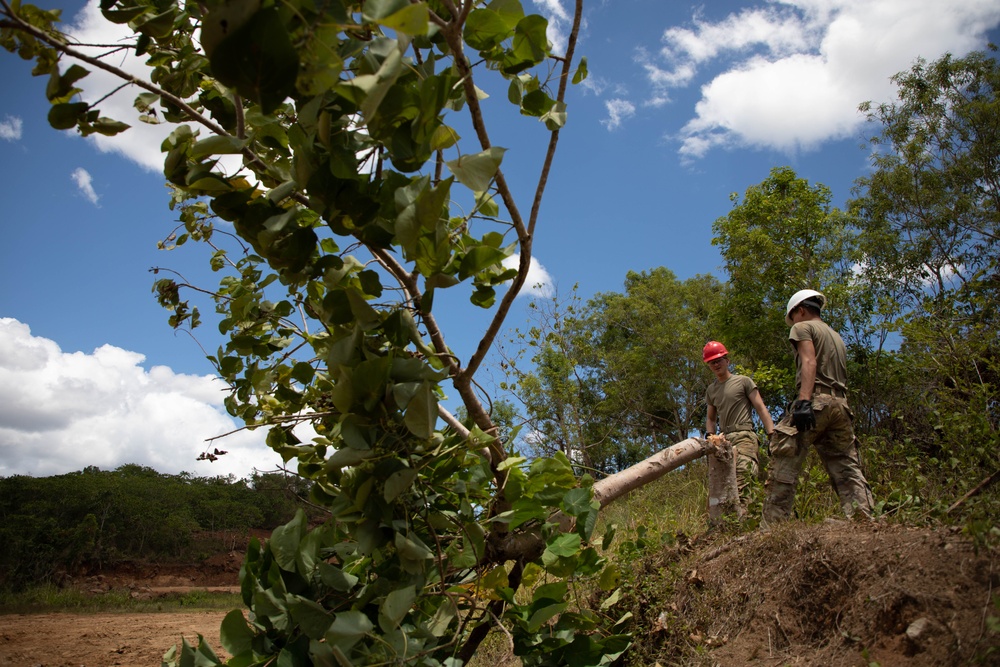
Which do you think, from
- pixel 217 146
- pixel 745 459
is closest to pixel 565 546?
pixel 217 146

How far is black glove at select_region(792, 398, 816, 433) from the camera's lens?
4.00 metres

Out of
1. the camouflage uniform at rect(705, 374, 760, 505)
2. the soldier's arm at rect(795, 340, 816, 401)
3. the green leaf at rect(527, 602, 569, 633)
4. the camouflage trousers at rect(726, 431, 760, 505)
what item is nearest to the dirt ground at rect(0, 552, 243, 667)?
the green leaf at rect(527, 602, 569, 633)

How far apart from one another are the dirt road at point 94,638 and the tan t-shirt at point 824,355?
183 inches

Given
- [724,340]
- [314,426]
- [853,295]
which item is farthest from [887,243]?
[314,426]

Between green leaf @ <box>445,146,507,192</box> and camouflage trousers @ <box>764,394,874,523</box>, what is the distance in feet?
11.3

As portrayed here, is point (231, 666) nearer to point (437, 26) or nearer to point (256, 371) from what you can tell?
point (256, 371)

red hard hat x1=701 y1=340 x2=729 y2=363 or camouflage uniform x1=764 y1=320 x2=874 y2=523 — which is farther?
red hard hat x1=701 y1=340 x2=729 y2=363

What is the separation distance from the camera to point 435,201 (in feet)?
4.08

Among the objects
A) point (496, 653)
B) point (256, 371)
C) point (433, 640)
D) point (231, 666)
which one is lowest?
point (496, 653)

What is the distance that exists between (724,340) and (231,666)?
14.3 metres

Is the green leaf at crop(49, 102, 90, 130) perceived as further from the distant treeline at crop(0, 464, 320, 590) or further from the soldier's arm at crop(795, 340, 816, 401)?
the distant treeline at crop(0, 464, 320, 590)

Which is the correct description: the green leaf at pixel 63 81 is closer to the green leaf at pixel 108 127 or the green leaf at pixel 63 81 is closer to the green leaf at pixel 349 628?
the green leaf at pixel 108 127

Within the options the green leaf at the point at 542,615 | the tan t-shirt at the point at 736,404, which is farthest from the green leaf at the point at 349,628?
the tan t-shirt at the point at 736,404

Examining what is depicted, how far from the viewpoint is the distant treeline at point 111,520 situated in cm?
1229
